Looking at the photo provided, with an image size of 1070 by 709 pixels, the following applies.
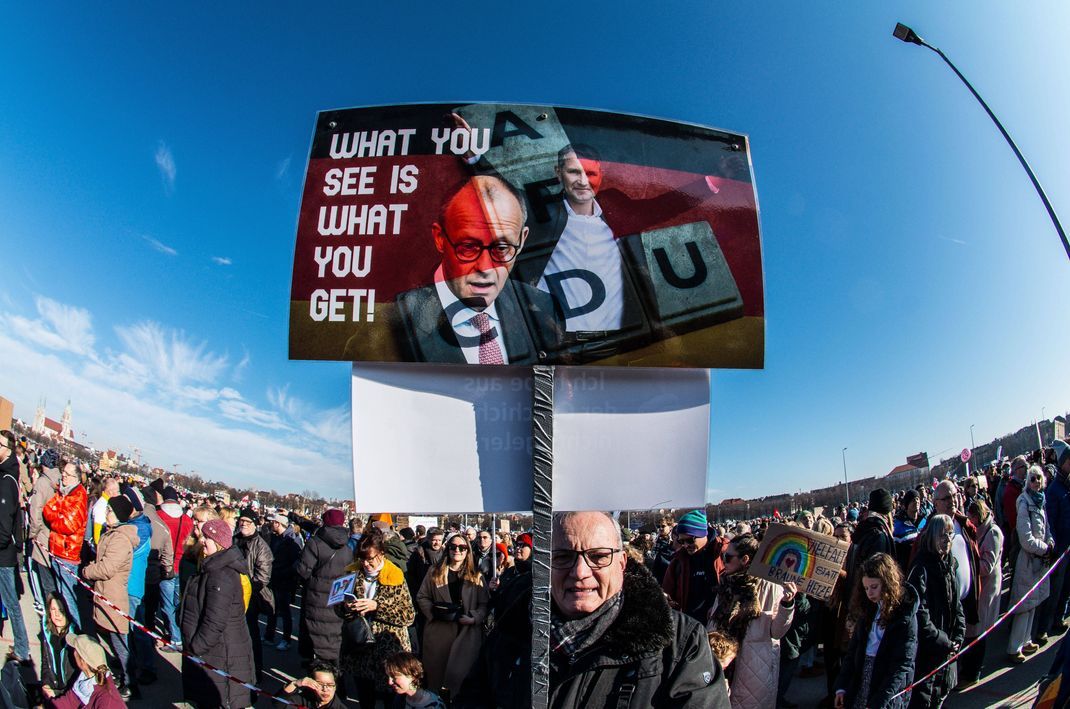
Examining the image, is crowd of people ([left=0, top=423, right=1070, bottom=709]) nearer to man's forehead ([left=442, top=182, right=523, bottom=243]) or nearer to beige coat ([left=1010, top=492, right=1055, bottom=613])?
beige coat ([left=1010, top=492, right=1055, bottom=613])

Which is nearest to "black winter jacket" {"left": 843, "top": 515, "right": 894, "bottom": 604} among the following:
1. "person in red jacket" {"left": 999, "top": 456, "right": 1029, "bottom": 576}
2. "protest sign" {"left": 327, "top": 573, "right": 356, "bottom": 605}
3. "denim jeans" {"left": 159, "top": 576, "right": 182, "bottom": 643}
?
"person in red jacket" {"left": 999, "top": 456, "right": 1029, "bottom": 576}

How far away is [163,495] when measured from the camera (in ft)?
33.7

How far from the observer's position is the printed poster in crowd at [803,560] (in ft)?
14.3

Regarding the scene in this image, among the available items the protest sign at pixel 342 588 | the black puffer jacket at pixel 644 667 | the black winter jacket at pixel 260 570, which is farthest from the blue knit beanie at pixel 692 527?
the black winter jacket at pixel 260 570

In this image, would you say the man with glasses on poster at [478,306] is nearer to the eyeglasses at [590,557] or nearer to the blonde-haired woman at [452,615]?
the eyeglasses at [590,557]

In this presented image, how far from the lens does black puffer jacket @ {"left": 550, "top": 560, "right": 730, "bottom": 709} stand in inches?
68.6

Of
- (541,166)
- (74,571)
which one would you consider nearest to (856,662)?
(541,166)

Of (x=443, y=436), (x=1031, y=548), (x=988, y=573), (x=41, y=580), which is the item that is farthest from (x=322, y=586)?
(x=1031, y=548)

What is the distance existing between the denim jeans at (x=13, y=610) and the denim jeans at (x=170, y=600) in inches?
59.1

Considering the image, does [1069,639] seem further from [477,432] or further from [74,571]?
[74,571]

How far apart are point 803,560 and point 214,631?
4.85 m

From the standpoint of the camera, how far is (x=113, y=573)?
19.7 ft

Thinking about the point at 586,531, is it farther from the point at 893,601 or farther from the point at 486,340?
the point at 893,601

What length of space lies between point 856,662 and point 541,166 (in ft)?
13.3
